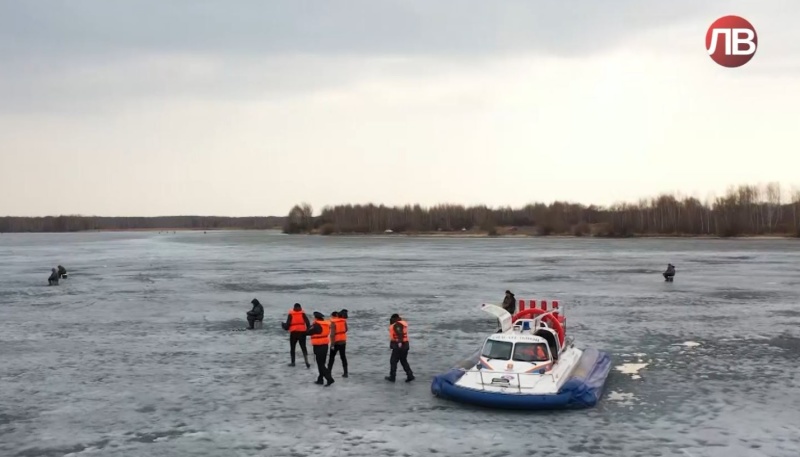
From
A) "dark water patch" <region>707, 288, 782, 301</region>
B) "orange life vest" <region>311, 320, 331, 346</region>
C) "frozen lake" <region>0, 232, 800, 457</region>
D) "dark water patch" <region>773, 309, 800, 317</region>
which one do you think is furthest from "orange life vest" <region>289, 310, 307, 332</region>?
"dark water patch" <region>707, 288, 782, 301</region>

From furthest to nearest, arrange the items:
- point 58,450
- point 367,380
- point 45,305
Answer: point 45,305 < point 367,380 < point 58,450

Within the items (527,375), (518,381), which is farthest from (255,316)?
(518,381)

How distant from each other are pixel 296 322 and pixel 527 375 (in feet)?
18.9

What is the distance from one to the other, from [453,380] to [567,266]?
4366 cm

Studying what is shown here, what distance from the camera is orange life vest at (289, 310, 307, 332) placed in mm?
17453

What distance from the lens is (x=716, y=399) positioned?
49.2 ft

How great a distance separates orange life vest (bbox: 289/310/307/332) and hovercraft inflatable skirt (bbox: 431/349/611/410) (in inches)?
151

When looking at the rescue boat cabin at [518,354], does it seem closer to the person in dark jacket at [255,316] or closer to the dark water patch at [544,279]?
the person in dark jacket at [255,316]

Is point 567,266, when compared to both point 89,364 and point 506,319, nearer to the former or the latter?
point 506,319

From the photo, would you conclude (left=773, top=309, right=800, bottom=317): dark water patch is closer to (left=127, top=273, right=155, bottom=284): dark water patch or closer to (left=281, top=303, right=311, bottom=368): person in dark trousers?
(left=281, top=303, right=311, bottom=368): person in dark trousers

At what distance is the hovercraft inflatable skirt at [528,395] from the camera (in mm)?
14055

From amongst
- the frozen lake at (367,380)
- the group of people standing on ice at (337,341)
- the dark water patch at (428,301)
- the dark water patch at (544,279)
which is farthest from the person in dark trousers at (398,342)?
the dark water patch at (544,279)

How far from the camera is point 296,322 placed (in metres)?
17.6

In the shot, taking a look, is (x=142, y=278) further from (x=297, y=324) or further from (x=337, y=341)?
(x=337, y=341)
